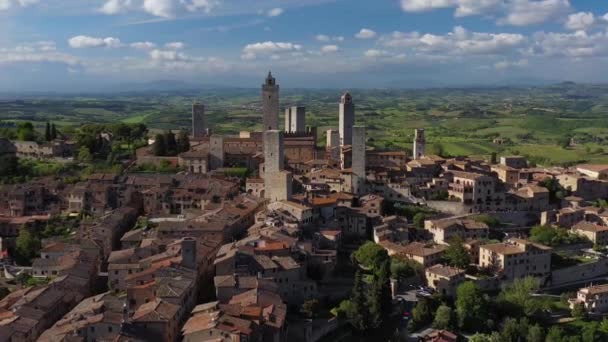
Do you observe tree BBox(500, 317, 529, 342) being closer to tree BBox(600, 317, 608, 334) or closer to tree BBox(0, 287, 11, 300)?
tree BBox(600, 317, 608, 334)

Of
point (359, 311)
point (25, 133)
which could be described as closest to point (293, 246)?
point (359, 311)

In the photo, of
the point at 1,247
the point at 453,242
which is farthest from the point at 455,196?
the point at 1,247

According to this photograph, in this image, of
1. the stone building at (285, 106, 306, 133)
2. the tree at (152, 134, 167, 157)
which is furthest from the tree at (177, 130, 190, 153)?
the stone building at (285, 106, 306, 133)

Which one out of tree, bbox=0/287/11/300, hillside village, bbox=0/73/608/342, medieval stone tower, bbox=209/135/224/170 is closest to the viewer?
hillside village, bbox=0/73/608/342

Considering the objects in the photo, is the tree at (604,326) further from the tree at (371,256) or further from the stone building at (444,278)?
the tree at (371,256)

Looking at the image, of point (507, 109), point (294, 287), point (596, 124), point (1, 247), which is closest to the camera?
point (294, 287)

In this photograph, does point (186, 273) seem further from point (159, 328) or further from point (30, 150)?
point (30, 150)

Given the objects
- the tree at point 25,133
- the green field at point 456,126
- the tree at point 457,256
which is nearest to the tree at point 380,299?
the tree at point 457,256
